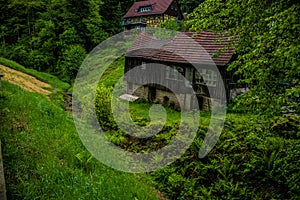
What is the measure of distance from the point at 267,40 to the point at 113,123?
11.4m

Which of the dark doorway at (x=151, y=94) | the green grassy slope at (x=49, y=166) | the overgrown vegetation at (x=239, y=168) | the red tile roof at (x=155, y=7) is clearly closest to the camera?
the green grassy slope at (x=49, y=166)

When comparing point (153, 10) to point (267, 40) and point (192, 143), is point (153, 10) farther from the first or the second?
point (267, 40)

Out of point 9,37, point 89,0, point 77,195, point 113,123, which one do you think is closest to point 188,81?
point 113,123

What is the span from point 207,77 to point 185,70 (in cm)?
208

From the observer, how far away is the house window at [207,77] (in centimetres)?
1731

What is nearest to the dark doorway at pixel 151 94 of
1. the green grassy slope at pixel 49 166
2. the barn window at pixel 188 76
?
→ the barn window at pixel 188 76

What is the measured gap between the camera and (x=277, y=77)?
17.7 ft

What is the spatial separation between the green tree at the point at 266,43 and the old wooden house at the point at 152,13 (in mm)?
40318

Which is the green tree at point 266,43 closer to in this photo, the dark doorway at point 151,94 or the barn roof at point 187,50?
the barn roof at point 187,50

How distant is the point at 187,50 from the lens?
752 inches

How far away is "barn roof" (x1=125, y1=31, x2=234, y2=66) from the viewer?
55.8 ft

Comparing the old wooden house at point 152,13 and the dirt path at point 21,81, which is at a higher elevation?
the old wooden house at point 152,13

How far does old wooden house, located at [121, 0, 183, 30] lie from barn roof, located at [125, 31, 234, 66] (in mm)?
24424

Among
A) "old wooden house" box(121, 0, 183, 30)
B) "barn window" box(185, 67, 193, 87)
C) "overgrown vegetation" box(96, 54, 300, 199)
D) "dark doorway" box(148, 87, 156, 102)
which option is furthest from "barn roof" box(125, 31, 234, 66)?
"old wooden house" box(121, 0, 183, 30)
